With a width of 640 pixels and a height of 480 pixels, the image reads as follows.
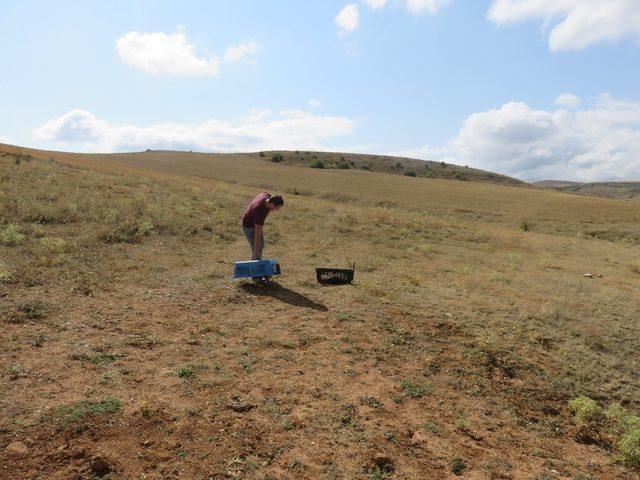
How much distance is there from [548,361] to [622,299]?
197 inches

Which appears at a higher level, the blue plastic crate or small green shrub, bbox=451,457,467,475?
the blue plastic crate

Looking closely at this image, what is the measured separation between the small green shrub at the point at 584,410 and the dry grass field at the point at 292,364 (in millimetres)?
19

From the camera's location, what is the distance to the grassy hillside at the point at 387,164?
281 feet

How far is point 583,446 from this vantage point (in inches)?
216

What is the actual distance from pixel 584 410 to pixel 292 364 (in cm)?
375

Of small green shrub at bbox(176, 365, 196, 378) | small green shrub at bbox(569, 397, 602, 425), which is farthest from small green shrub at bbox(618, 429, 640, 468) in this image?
small green shrub at bbox(176, 365, 196, 378)

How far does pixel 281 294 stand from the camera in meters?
9.31

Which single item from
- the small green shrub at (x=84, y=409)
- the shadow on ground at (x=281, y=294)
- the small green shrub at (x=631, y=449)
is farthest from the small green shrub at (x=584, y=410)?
the small green shrub at (x=84, y=409)

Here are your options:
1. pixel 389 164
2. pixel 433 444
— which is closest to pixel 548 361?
pixel 433 444

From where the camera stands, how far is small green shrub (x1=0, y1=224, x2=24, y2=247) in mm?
10531

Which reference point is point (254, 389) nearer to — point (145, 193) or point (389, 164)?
point (145, 193)

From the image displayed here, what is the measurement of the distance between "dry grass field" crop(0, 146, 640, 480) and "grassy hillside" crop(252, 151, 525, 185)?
7264 cm

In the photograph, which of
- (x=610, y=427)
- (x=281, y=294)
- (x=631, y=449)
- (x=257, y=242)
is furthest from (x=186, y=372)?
(x=610, y=427)

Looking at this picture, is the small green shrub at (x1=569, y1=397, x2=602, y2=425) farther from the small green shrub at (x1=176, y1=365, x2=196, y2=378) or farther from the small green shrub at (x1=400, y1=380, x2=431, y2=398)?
the small green shrub at (x1=176, y1=365, x2=196, y2=378)
